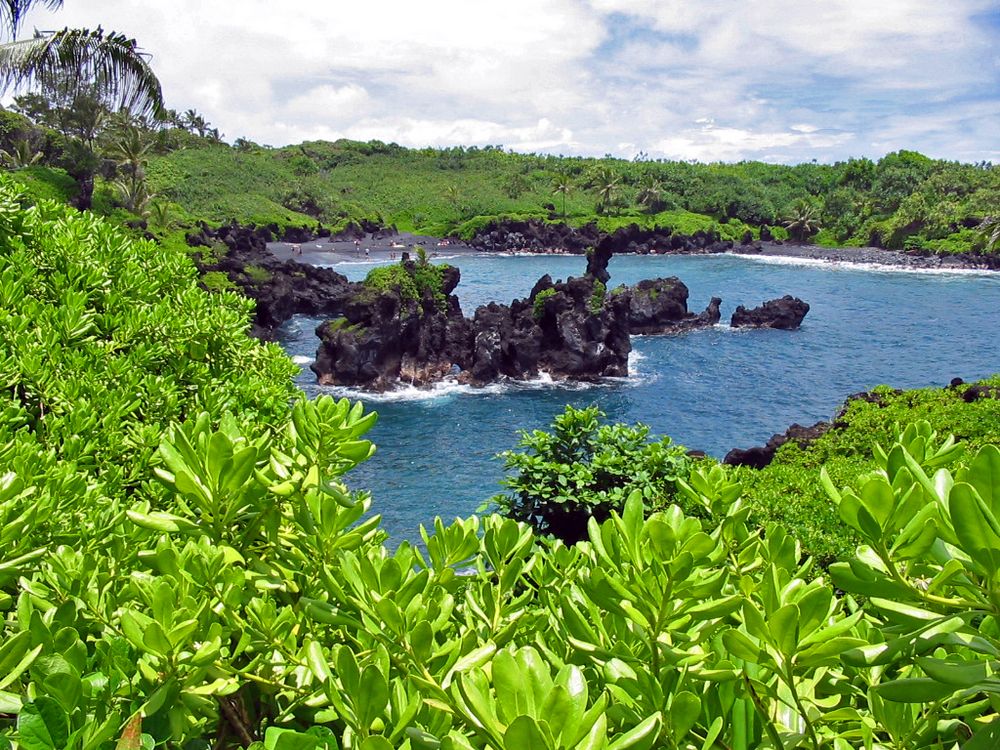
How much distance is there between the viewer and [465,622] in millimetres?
2357

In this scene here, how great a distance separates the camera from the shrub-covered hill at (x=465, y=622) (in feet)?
4.59

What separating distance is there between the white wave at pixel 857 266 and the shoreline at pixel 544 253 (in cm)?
16

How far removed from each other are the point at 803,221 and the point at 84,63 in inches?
3513

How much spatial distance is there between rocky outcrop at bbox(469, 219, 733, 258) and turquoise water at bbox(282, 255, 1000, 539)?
26.9 meters

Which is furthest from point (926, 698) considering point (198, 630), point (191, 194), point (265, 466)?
point (191, 194)

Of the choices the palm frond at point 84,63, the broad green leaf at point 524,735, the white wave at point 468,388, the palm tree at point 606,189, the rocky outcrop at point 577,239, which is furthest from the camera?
the palm tree at point 606,189

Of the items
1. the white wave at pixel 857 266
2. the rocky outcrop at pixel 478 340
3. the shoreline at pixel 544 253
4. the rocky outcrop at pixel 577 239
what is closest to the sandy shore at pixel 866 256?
the shoreline at pixel 544 253

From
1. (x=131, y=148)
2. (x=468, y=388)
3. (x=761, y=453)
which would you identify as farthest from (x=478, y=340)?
(x=131, y=148)

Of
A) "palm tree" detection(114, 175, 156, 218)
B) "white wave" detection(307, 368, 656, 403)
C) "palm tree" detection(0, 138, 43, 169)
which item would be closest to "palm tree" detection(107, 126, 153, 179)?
"palm tree" detection(114, 175, 156, 218)

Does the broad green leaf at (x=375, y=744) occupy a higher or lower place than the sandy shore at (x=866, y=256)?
lower

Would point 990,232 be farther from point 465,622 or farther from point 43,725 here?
point 43,725

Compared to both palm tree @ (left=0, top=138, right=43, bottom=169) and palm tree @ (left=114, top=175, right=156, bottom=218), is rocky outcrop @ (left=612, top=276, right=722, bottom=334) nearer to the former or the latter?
palm tree @ (left=114, top=175, right=156, bottom=218)

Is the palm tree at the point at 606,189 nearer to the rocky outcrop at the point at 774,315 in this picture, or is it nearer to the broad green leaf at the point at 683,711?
the rocky outcrop at the point at 774,315

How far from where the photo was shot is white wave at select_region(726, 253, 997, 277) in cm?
6669
